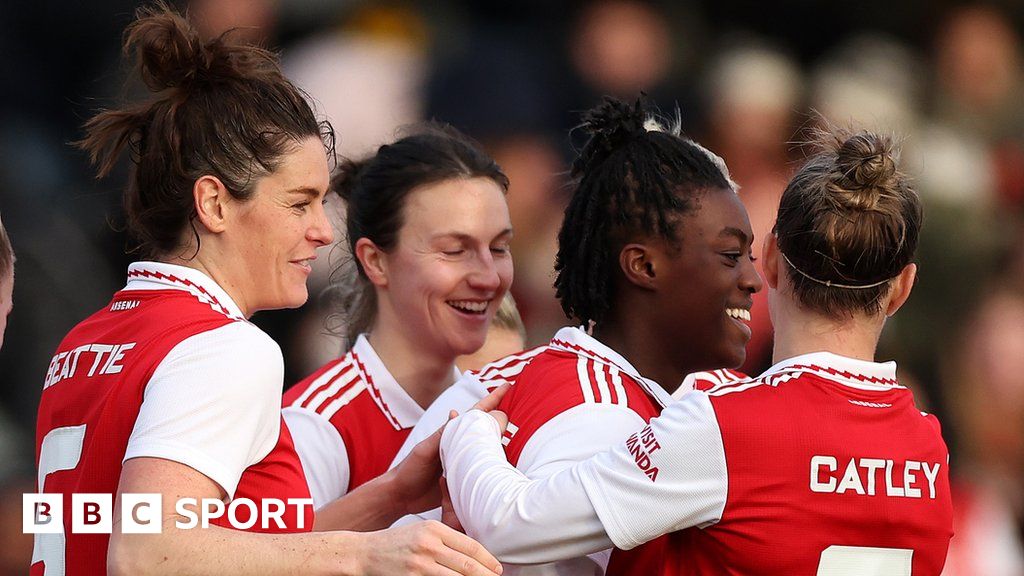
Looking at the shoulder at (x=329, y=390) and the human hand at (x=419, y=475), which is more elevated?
the shoulder at (x=329, y=390)

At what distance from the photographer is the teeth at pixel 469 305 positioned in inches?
142

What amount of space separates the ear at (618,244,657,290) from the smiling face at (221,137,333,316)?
2.05 feet

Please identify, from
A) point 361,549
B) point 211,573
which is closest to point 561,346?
point 361,549

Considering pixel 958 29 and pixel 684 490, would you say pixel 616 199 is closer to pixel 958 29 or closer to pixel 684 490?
pixel 684 490

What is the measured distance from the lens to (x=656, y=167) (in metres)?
2.80

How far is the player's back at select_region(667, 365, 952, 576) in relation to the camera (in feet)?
7.37

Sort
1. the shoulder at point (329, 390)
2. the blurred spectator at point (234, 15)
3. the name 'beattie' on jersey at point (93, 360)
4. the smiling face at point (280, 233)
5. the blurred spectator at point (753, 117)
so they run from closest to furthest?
1. the name 'beattie' on jersey at point (93, 360)
2. the smiling face at point (280, 233)
3. the shoulder at point (329, 390)
4. the blurred spectator at point (234, 15)
5. the blurred spectator at point (753, 117)

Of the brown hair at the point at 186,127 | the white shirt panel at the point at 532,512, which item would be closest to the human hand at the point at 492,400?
the white shirt panel at the point at 532,512

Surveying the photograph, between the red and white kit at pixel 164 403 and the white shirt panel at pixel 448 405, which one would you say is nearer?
the red and white kit at pixel 164 403

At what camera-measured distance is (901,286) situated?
2.48m

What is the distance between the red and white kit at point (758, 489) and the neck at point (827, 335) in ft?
0.14

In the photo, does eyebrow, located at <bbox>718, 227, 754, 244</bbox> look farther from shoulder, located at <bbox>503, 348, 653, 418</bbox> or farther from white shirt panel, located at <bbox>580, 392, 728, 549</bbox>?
white shirt panel, located at <bbox>580, 392, 728, 549</bbox>

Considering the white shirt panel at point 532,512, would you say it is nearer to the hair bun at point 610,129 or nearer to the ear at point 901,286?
the ear at point 901,286

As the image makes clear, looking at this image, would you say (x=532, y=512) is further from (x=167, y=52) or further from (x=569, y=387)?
(x=167, y=52)
